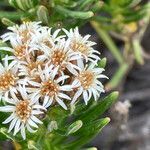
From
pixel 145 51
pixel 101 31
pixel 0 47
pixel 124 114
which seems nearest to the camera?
pixel 0 47

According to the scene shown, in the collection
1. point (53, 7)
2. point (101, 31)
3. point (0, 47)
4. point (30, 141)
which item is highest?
point (101, 31)

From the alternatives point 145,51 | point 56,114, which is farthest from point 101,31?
point 56,114

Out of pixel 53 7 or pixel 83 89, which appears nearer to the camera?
pixel 83 89

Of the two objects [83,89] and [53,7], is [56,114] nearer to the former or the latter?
[83,89]

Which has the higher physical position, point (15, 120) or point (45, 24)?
point (45, 24)

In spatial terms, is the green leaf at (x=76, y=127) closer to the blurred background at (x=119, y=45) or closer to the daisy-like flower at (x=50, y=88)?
the daisy-like flower at (x=50, y=88)

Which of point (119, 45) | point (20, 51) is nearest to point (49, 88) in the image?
point (20, 51)

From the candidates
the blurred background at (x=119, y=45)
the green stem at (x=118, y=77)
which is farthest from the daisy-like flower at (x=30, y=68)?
the green stem at (x=118, y=77)
